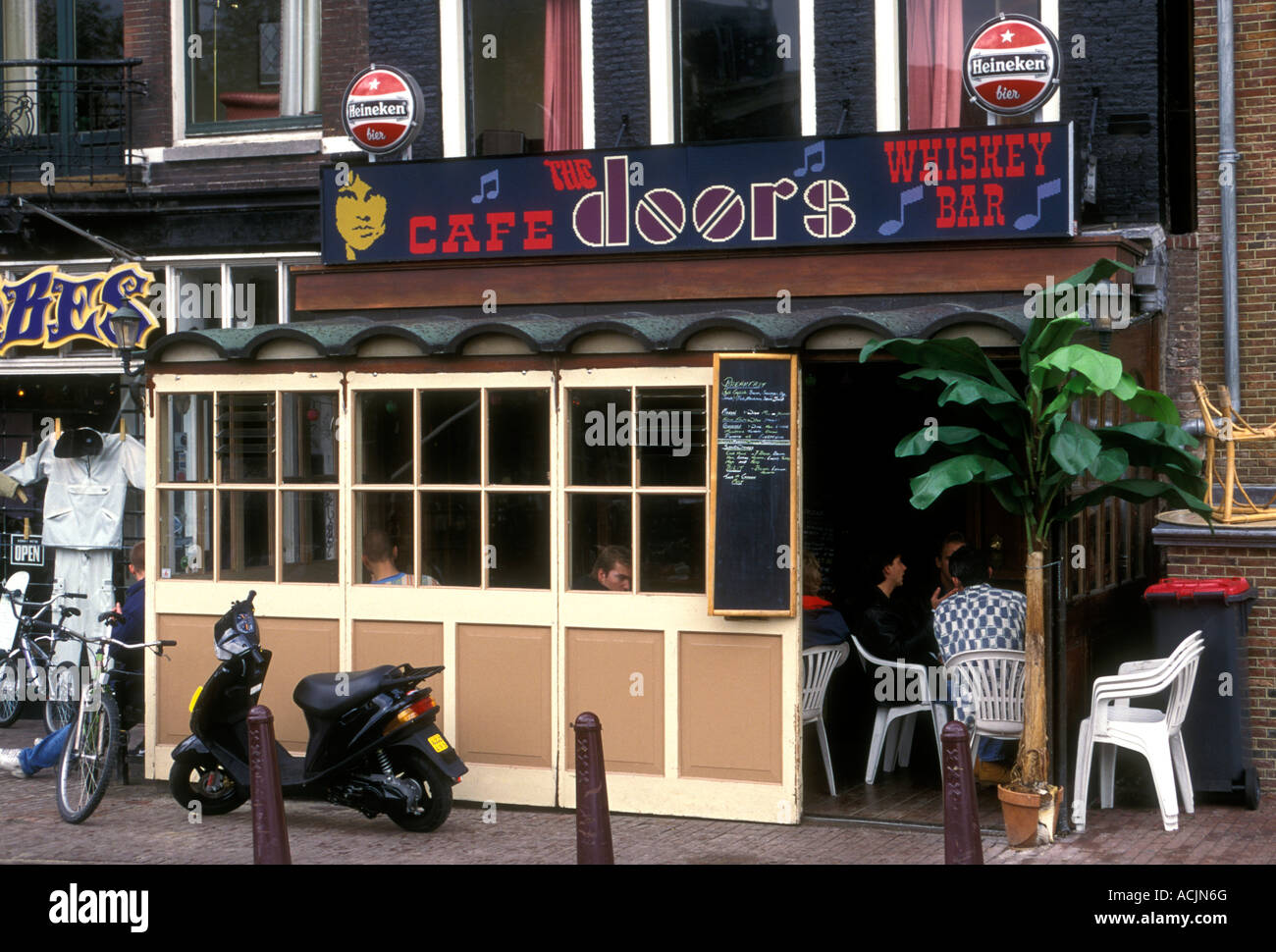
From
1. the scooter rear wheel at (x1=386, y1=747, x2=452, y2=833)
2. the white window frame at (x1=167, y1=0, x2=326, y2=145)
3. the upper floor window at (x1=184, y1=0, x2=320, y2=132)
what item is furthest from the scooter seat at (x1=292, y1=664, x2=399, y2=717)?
the upper floor window at (x1=184, y1=0, x2=320, y2=132)

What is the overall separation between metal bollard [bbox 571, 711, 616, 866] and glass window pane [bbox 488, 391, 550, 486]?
2761 millimetres

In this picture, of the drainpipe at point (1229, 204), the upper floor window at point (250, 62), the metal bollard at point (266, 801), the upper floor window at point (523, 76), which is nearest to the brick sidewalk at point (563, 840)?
the metal bollard at point (266, 801)

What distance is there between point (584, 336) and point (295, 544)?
8.05 ft

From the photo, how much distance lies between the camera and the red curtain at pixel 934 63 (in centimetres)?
1144

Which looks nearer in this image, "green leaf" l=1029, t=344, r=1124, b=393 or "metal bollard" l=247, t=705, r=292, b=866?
"metal bollard" l=247, t=705, r=292, b=866

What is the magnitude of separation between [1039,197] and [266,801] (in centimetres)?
611

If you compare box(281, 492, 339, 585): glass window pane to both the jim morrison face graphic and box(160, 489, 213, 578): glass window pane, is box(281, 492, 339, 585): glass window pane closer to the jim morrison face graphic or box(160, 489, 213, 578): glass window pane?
box(160, 489, 213, 578): glass window pane

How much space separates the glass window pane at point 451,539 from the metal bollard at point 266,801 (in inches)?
95.4

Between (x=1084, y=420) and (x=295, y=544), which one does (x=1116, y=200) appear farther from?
(x=295, y=544)

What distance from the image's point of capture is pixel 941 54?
1149 cm

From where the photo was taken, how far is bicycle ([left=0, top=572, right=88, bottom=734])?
41.1ft

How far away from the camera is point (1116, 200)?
11352 mm

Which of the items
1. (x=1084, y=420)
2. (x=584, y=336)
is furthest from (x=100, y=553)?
(x=1084, y=420)

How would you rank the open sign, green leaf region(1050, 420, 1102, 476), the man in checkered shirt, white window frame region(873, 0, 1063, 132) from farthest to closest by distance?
the open sign, white window frame region(873, 0, 1063, 132), the man in checkered shirt, green leaf region(1050, 420, 1102, 476)
